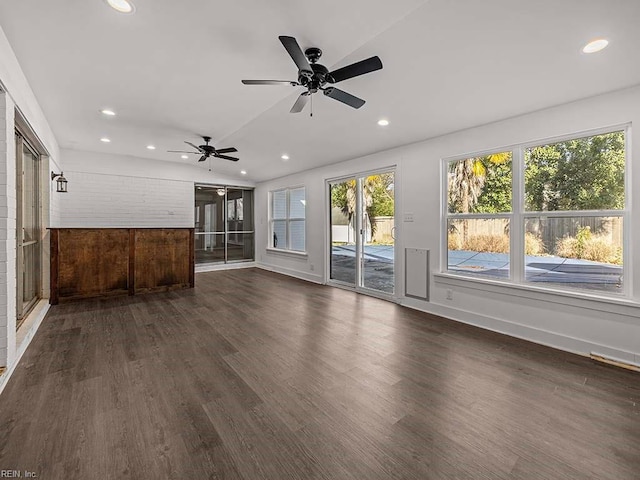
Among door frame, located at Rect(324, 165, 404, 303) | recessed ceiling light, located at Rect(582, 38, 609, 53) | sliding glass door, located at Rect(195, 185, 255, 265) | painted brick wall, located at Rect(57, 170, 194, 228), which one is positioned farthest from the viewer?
sliding glass door, located at Rect(195, 185, 255, 265)

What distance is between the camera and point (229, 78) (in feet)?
9.88

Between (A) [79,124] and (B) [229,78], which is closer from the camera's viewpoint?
(B) [229,78]

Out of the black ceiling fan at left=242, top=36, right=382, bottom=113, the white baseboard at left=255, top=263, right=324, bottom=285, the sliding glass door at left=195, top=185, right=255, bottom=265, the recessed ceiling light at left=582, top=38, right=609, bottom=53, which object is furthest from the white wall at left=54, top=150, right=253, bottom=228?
the recessed ceiling light at left=582, top=38, right=609, bottom=53

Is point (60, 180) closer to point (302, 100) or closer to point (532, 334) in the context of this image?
point (302, 100)

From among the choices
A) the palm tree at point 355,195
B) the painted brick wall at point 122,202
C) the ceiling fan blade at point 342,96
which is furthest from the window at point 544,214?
the painted brick wall at point 122,202

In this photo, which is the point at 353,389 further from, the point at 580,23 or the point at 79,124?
the point at 79,124

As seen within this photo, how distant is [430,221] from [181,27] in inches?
140

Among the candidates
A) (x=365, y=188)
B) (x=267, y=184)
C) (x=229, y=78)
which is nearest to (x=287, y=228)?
(x=267, y=184)

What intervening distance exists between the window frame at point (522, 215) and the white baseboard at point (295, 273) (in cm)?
287

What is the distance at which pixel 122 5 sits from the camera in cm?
200

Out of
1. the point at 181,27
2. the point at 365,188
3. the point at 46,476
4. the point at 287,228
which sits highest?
the point at 181,27

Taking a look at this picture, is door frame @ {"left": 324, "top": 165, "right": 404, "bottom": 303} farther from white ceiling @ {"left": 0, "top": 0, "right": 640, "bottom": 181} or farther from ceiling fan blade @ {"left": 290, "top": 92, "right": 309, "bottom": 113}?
ceiling fan blade @ {"left": 290, "top": 92, "right": 309, "bottom": 113}

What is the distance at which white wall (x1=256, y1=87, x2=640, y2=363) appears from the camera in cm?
266

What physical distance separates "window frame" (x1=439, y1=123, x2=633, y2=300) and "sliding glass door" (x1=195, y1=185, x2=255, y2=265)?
5890 mm
